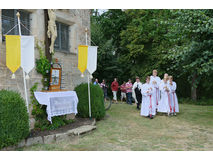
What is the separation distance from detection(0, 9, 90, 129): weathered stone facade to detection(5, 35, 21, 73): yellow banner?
21.6 inches

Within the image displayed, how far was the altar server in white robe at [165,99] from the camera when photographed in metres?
9.20

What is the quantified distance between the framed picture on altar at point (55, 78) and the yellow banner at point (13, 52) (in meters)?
1.53

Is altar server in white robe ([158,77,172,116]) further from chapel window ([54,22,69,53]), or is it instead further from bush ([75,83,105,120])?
chapel window ([54,22,69,53])

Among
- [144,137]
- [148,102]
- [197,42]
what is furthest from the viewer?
[148,102]

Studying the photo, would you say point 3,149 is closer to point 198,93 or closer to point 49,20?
point 49,20

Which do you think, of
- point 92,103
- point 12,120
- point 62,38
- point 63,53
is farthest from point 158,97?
point 12,120

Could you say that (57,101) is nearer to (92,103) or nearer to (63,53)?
(92,103)

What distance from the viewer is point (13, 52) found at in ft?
17.1

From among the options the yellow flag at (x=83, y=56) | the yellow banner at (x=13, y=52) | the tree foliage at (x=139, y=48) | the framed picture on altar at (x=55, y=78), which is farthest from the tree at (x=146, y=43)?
the yellow banner at (x=13, y=52)

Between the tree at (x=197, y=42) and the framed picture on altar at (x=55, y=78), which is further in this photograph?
the framed picture on altar at (x=55, y=78)

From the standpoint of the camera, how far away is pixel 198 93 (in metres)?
17.3

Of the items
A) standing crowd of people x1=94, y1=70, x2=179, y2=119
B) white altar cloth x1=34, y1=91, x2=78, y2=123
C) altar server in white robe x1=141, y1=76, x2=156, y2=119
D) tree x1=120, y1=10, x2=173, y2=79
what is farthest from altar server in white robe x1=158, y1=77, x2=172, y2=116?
tree x1=120, y1=10, x2=173, y2=79

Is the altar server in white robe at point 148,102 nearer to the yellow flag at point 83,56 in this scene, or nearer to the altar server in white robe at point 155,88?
the altar server in white robe at point 155,88

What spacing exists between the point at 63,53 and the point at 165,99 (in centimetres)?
504
